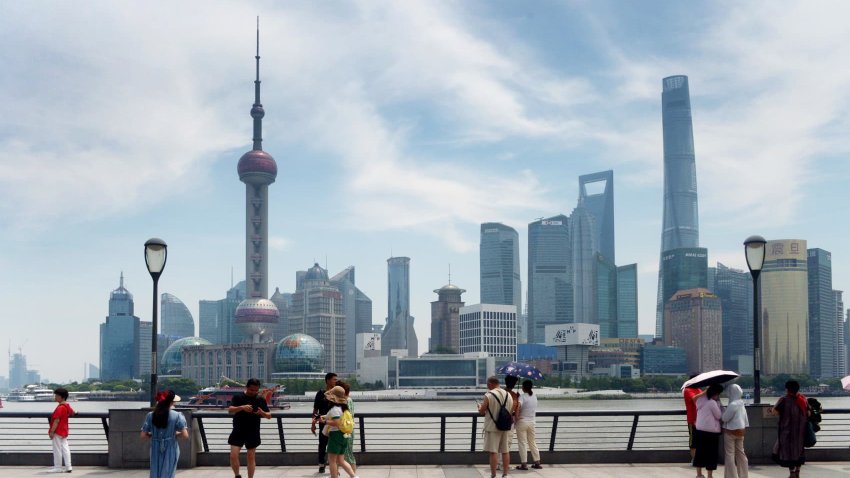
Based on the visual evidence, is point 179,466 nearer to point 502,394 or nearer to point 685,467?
point 502,394

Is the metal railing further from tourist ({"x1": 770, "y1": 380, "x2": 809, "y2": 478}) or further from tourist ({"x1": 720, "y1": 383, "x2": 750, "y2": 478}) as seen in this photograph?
tourist ({"x1": 720, "y1": 383, "x2": 750, "y2": 478})

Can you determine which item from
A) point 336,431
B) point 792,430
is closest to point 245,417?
point 336,431

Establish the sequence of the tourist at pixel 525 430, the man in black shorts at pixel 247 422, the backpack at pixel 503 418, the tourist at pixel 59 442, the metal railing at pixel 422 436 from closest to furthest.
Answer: the man in black shorts at pixel 247 422, the backpack at pixel 503 418, the tourist at pixel 59 442, the tourist at pixel 525 430, the metal railing at pixel 422 436

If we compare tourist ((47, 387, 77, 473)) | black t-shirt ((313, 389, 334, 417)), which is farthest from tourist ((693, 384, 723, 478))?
tourist ((47, 387, 77, 473))

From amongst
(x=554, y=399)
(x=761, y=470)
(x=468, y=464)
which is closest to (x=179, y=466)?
(x=468, y=464)

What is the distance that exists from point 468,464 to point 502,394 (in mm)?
3298

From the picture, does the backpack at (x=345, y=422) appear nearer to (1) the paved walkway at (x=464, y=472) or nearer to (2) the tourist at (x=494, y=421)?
(1) the paved walkway at (x=464, y=472)

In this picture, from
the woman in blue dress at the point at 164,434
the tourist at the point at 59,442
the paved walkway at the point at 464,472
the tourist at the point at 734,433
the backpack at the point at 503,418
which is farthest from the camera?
the tourist at the point at 59,442

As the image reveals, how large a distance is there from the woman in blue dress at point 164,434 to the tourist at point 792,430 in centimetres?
1096

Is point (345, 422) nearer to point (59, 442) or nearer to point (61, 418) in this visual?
point (59, 442)

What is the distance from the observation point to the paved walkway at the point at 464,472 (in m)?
17.5

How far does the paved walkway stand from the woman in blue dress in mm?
3102

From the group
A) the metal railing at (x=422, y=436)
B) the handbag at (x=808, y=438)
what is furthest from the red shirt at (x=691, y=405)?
the handbag at (x=808, y=438)

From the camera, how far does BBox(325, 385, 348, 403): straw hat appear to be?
1538cm
